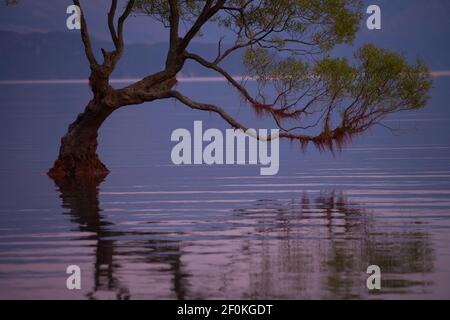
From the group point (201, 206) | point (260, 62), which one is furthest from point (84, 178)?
point (201, 206)

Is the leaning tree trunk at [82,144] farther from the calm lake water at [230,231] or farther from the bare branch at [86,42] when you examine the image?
the bare branch at [86,42]

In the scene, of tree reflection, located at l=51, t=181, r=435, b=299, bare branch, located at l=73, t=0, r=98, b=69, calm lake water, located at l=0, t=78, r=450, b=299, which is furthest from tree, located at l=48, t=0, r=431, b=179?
tree reflection, located at l=51, t=181, r=435, b=299

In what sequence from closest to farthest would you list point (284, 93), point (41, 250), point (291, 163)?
point (41, 250)
point (284, 93)
point (291, 163)

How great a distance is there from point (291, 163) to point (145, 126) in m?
42.0

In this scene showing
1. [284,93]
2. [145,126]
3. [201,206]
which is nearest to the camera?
[201,206]

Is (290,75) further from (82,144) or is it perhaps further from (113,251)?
(113,251)

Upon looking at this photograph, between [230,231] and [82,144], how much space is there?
53.8 feet

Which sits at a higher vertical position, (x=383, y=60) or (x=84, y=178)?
(x=383, y=60)

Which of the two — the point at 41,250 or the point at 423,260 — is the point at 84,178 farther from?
the point at 423,260

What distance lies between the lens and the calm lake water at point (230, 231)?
74.2 ft

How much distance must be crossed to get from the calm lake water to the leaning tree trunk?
956mm

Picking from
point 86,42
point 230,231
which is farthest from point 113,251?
point 86,42

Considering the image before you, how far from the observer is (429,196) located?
37062 millimetres
